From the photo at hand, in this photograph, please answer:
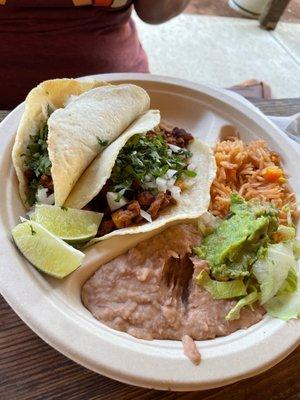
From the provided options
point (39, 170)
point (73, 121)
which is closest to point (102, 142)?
point (73, 121)

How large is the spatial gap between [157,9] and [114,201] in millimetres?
1097

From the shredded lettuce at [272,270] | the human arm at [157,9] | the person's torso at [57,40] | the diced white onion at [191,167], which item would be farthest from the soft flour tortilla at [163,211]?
the human arm at [157,9]

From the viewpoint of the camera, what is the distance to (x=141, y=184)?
4.71 feet

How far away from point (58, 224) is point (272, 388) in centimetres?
72

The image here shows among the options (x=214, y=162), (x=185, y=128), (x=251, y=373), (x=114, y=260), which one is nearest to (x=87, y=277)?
(x=114, y=260)

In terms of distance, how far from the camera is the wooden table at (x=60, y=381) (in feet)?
3.43

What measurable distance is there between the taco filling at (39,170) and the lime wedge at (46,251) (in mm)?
184

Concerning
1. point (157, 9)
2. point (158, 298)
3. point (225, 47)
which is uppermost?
point (157, 9)

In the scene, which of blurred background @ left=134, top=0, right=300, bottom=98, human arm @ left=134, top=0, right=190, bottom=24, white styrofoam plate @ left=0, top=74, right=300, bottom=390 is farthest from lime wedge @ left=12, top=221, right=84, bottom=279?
blurred background @ left=134, top=0, right=300, bottom=98

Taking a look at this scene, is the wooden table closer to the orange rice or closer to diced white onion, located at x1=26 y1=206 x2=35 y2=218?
diced white onion, located at x1=26 y1=206 x2=35 y2=218

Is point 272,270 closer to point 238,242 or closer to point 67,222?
point 238,242

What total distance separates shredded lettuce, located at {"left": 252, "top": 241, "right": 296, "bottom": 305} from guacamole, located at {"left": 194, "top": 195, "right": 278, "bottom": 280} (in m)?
0.02

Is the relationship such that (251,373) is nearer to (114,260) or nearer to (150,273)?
(150,273)

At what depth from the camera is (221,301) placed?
1.24 meters
